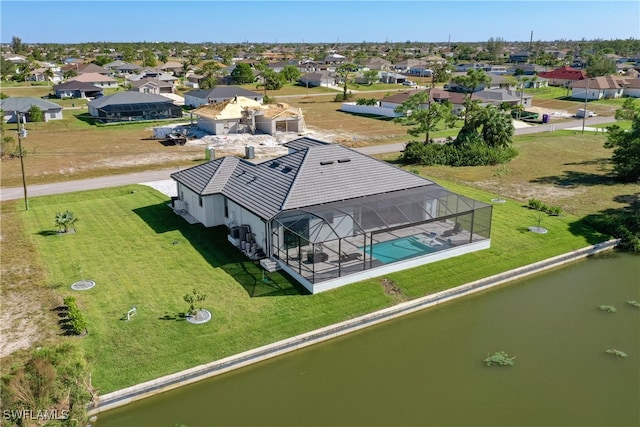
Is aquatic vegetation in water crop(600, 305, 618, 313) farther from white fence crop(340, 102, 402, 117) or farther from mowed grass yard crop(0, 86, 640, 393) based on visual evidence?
white fence crop(340, 102, 402, 117)

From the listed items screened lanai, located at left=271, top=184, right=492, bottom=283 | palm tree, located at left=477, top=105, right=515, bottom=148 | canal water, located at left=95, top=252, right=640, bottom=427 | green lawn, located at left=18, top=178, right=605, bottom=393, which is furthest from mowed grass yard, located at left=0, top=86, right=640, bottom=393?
palm tree, located at left=477, top=105, right=515, bottom=148

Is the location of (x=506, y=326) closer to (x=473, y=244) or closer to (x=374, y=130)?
(x=473, y=244)

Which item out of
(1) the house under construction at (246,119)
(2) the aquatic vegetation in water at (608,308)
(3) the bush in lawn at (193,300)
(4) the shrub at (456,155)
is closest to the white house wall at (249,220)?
(3) the bush in lawn at (193,300)

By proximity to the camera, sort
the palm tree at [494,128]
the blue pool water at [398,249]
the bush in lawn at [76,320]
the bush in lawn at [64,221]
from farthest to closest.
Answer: the palm tree at [494,128] < the bush in lawn at [64,221] < the blue pool water at [398,249] < the bush in lawn at [76,320]

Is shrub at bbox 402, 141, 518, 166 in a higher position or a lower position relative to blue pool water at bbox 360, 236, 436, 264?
higher

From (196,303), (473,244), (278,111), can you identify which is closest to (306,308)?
(196,303)

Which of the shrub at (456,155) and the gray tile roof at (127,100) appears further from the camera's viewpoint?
the gray tile roof at (127,100)

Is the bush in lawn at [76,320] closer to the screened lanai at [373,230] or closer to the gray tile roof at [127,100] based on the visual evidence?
the screened lanai at [373,230]
